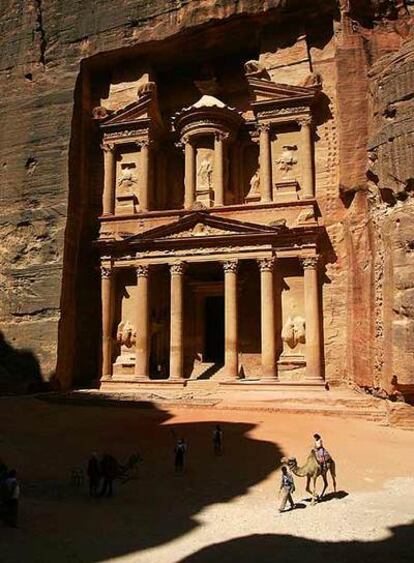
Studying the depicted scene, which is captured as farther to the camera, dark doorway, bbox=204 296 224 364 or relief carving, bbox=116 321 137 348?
dark doorway, bbox=204 296 224 364

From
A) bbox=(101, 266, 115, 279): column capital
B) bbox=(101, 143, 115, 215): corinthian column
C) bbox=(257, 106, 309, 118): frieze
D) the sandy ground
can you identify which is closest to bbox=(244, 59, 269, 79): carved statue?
bbox=(257, 106, 309, 118): frieze

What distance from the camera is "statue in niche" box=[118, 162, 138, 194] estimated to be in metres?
28.1

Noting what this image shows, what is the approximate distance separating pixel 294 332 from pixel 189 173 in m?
9.47

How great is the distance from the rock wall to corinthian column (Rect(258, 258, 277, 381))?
2444 millimetres

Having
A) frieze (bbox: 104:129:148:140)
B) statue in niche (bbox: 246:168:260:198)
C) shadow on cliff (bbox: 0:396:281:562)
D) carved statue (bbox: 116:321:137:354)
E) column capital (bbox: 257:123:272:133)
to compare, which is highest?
frieze (bbox: 104:129:148:140)

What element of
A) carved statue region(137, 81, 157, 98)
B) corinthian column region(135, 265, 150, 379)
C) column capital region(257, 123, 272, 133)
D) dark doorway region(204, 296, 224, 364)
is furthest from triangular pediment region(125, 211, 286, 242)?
carved statue region(137, 81, 157, 98)

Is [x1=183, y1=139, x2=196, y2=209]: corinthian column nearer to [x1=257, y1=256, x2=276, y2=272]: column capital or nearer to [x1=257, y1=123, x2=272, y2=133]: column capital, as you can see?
[x1=257, y1=123, x2=272, y2=133]: column capital

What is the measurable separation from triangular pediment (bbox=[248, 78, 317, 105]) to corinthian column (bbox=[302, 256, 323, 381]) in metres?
7.85

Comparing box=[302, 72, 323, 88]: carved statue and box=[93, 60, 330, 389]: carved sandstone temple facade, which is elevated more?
box=[302, 72, 323, 88]: carved statue

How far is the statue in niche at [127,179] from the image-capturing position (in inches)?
1107

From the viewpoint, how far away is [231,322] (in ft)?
77.8

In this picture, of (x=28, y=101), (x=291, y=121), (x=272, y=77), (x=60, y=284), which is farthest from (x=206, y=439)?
(x=28, y=101)

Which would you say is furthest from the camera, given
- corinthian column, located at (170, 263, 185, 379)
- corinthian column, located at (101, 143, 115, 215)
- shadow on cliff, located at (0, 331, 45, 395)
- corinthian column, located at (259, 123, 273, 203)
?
corinthian column, located at (101, 143, 115, 215)

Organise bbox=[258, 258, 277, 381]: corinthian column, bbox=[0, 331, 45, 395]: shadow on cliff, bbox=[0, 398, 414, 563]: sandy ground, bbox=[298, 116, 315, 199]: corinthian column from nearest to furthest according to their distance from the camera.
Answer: bbox=[0, 398, 414, 563]: sandy ground, bbox=[258, 258, 277, 381]: corinthian column, bbox=[0, 331, 45, 395]: shadow on cliff, bbox=[298, 116, 315, 199]: corinthian column
